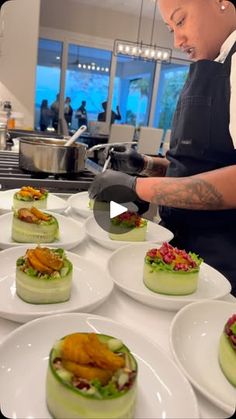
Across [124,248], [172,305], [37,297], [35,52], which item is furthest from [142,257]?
Answer: [35,52]

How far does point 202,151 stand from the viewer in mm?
1161

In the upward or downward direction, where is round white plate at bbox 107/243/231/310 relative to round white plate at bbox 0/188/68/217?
downward

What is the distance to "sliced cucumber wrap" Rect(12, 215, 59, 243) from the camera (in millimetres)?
987

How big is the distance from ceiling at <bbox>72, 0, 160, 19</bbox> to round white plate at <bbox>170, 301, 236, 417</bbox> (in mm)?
5708

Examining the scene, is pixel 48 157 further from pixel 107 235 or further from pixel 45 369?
pixel 45 369

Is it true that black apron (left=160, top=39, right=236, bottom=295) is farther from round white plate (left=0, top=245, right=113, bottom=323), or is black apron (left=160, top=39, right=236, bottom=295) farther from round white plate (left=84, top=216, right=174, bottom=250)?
round white plate (left=0, top=245, right=113, bottom=323)

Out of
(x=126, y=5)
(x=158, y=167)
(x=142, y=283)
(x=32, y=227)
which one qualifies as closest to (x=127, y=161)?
(x=158, y=167)

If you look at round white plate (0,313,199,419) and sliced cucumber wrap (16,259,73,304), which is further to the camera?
sliced cucumber wrap (16,259,73,304)

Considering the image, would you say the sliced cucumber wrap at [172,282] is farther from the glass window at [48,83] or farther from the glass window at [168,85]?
the glass window at [168,85]

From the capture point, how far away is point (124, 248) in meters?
0.99

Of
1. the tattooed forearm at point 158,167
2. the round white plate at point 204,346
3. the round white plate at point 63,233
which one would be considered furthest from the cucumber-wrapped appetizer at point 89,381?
the tattooed forearm at point 158,167

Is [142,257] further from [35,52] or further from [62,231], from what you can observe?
[35,52]

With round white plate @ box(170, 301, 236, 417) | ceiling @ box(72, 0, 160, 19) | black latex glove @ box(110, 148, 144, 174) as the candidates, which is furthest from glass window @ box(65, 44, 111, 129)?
round white plate @ box(170, 301, 236, 417)

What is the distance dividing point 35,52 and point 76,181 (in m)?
3.21
